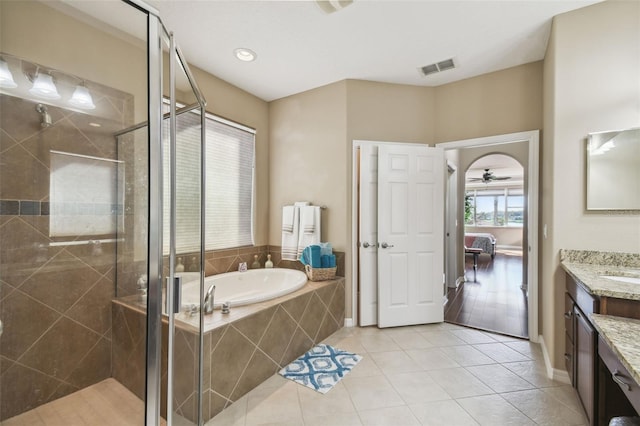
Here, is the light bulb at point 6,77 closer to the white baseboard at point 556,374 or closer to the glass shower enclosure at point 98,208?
the glass shower enclosure at point 98,208

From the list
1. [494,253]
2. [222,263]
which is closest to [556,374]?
[222,263]

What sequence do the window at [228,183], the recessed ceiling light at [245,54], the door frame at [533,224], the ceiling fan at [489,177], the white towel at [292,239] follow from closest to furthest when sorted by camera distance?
the recessed ceiling light at [245,54] → the door frame at [533,224] → the window at [228,183] → the white towel at [292,239] → the ceiling fan at [489,177]

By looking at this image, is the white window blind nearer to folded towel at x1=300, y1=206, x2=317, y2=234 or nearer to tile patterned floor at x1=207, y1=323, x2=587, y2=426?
folded towel at x1=300, y1=206, x2=317, y2=234

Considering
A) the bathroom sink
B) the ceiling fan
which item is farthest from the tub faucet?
the ceiling fan

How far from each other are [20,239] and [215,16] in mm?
1880

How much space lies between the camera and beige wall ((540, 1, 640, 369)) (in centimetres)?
179

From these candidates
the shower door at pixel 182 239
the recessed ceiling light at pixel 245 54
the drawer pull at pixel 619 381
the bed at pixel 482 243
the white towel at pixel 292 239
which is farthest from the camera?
the bed at pixel 482 243

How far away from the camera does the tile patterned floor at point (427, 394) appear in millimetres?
1608

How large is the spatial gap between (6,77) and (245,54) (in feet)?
5.29

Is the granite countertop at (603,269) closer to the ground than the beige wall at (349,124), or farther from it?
closer to the ground

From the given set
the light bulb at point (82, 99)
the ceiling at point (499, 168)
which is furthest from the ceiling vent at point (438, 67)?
the ceiling at point (499, 168)

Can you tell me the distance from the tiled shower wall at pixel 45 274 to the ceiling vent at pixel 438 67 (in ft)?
8.63

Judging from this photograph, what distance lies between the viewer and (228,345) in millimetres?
1717

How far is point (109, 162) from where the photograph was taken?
1688mm
